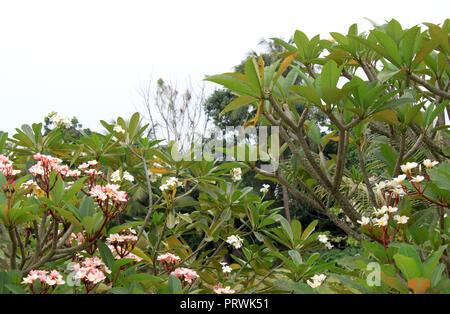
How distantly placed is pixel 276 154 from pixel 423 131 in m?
0.54

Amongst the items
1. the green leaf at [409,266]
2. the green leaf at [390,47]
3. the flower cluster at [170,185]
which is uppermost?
the green leaf at [390,47]

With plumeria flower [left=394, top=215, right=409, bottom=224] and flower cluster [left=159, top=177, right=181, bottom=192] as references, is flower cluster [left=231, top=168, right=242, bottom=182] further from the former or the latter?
plumeria flower [left=394, top=215, right=409, bottom=224]

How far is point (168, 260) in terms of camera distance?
4.96ft

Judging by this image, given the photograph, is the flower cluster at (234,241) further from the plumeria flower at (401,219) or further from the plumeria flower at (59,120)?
the plumeria flower at (59,120)

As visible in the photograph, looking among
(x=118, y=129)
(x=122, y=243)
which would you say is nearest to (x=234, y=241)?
(x=122, y=243)

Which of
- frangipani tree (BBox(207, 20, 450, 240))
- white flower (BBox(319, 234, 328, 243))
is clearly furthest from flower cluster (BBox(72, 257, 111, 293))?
white flower (BBox(319, 234, 328, 243))

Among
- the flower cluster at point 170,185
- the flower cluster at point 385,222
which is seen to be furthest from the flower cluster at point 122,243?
the flower cluster at point 385,222

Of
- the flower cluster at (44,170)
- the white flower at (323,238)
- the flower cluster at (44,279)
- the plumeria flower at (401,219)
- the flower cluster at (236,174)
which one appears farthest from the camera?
the flower cluster at (236,174)

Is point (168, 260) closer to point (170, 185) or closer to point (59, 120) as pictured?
point (170, 185)

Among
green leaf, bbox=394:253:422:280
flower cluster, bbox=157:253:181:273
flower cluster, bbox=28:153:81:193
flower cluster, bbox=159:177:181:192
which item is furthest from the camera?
flower cluster, bbox=159:177:181:192

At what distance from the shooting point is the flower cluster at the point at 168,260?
57.8 inches

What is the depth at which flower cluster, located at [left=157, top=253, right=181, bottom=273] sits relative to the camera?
147cm

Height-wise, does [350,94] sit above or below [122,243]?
above

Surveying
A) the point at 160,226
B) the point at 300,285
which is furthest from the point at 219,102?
the point at 300,285
